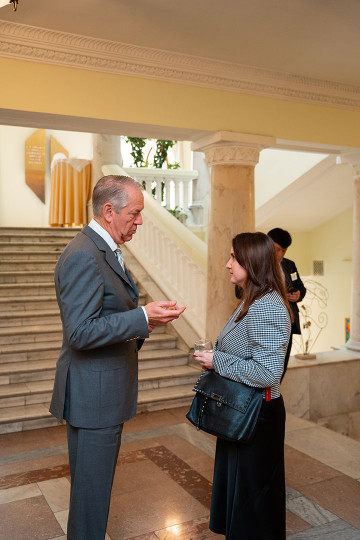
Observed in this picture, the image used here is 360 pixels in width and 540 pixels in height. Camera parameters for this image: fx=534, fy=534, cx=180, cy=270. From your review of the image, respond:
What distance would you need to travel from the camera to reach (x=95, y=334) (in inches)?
74.3

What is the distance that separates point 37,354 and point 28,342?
0.29m

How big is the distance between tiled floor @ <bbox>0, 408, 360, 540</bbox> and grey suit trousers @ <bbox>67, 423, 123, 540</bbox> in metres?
0.88

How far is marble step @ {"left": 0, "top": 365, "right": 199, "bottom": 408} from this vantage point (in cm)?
486

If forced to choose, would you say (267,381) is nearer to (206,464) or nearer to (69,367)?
(69,367)

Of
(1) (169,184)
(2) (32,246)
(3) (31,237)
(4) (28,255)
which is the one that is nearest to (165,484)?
(4) (28,255)

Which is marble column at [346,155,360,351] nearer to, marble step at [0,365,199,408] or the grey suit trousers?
marble step at [0,365,199,408]

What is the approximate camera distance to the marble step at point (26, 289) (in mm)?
6750

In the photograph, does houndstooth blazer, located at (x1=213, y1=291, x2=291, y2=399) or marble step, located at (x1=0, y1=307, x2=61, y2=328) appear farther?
marble step, located at (x1=0, y1=307, x2=61, y2=328)

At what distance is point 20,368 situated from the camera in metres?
5.25

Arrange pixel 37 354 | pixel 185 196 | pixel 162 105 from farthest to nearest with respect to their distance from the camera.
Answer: pixel 185 196 < pixel 37 354 < pixel 162 105

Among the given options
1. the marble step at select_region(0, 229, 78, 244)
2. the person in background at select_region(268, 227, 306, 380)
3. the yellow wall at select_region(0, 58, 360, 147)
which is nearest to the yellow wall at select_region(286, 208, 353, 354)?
the yellow wall at select_region(0, 58, 360, 147)

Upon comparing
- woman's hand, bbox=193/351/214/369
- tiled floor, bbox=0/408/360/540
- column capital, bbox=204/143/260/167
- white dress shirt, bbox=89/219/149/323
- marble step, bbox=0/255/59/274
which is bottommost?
tiled floor, bbox=0/408/360/540

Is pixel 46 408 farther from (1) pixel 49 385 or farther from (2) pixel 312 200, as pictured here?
(2) pixel 312 200

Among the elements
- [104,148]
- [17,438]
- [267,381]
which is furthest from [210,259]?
[104,148]
